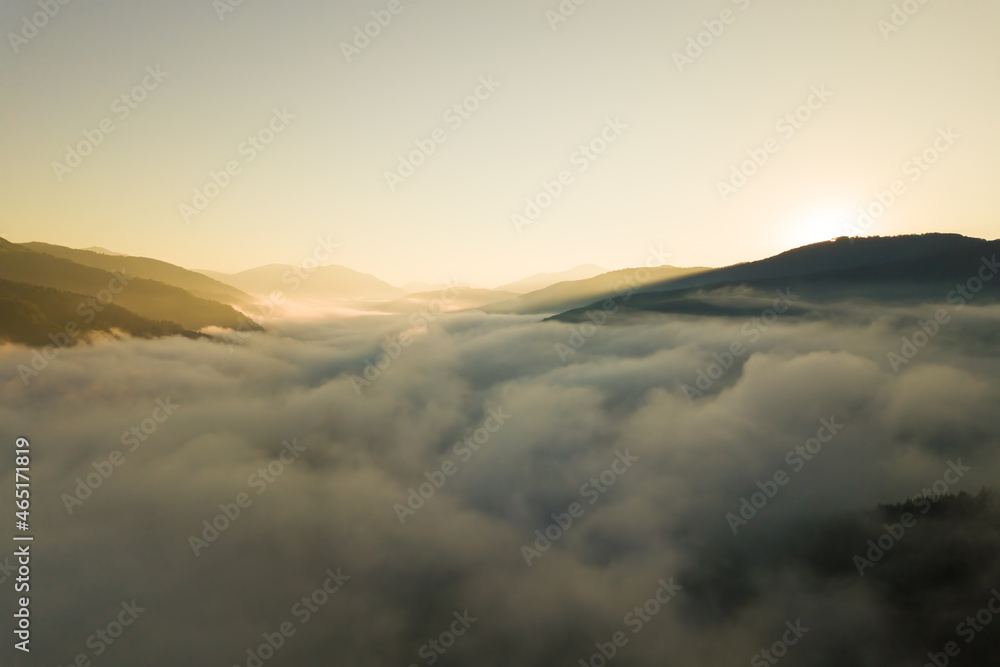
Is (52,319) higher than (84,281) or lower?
lower

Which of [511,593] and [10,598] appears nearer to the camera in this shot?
[10,598]

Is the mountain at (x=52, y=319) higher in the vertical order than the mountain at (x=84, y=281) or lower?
lower

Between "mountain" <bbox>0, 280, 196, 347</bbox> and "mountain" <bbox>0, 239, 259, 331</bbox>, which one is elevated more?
"mountain" <bbox>0, 239, 259, 331</bbox>

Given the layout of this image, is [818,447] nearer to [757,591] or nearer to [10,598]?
[757,591]

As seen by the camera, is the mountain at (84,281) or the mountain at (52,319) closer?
the mountain at (52,319)

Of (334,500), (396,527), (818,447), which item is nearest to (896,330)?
(818,447)

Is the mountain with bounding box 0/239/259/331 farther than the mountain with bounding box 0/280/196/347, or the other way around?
the mountain with bounding box 0/239/259/331

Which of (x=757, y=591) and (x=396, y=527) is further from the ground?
(x=396, y=527)

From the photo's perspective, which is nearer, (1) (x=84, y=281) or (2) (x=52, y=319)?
(2) (x=52, y=319)
